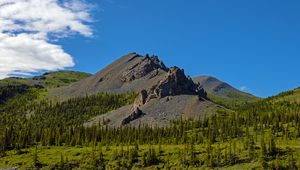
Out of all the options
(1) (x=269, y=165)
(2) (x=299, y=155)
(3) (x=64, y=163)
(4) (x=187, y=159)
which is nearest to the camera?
(1) (x=269, y=165)

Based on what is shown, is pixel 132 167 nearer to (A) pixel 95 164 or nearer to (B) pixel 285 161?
(A) pixel 95 164

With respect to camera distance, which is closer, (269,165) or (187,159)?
(269,165)

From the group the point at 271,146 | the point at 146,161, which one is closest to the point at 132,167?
the point at 146,161

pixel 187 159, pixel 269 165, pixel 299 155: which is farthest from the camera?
pixel 187 159

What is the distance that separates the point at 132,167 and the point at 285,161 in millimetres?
62438

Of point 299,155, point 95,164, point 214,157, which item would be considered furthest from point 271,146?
point 95,164

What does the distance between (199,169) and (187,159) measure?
1323 cm

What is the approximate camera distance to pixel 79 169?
190250 mm

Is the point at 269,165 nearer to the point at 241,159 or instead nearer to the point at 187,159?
the point at 241,159

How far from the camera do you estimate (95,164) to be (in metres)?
194

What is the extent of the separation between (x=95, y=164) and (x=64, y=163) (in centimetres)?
1498

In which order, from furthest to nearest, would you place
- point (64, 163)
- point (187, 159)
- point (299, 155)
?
point (64, 163), point (187, 159), point (299, 155)

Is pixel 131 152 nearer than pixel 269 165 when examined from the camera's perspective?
No

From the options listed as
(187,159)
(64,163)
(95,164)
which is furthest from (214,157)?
(64,163)
